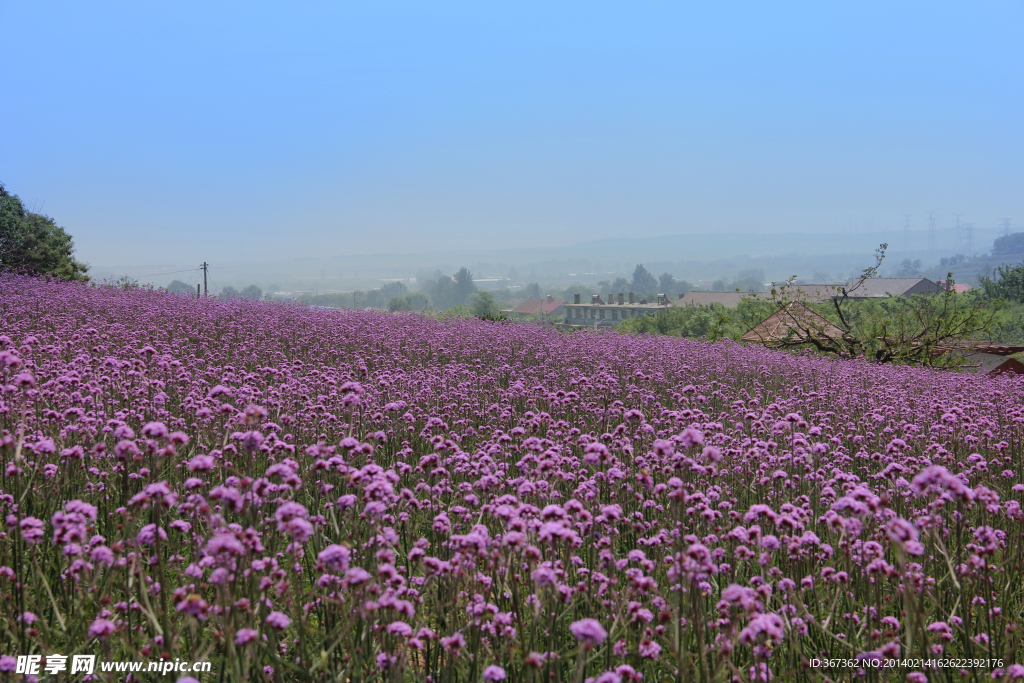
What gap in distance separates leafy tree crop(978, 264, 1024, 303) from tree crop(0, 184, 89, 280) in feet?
257

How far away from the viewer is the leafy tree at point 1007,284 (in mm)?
68938

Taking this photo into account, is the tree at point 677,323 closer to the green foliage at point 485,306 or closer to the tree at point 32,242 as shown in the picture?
the green foliage at point 485,306

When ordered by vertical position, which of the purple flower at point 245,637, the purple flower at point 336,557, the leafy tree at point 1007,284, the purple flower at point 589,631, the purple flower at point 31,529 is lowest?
the purple flower at point 245,637

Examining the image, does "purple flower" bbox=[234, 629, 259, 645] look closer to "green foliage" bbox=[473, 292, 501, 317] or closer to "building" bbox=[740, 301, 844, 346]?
"building" bbox=[740, 301, 844, 346]

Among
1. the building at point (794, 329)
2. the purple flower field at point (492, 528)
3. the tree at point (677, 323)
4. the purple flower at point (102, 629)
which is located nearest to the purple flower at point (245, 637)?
the purple flower field at point (492, 528)

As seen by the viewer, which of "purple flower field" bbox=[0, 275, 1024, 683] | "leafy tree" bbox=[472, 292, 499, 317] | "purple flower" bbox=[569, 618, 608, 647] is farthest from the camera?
"leafy tree" bbox=[472, 292, 499, 317]

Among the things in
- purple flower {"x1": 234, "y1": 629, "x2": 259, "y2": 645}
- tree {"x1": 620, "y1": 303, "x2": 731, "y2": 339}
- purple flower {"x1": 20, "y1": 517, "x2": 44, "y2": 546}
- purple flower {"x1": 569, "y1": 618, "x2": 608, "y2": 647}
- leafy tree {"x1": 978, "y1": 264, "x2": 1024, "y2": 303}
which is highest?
leafy tree {"x1": 978, "y1": 264, "x2": 1024, "y2": 303}

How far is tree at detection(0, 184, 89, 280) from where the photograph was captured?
29609 mm

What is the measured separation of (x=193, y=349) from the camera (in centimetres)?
1031

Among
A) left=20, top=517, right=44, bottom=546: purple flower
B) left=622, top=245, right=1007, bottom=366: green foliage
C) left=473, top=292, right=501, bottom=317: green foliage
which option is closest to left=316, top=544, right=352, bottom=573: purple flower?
left=20, top=517, right=44, bottom=546: purple flower

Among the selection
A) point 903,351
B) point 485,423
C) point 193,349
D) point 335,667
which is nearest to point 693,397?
point 485,423

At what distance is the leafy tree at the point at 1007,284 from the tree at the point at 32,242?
78383 mm

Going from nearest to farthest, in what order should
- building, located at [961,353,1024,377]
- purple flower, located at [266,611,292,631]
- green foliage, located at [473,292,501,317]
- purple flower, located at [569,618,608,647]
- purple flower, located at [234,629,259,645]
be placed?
purple flower, located at [569,618,608,647] → purple flower, located at [234,629,259,645] → purple flower, located at [266,611,292,631] → building, located at [961,353,1024,377] → green foliage, located at [473,292,501,317]

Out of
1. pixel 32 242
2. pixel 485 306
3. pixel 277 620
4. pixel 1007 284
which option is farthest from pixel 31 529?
pixel 485 306
